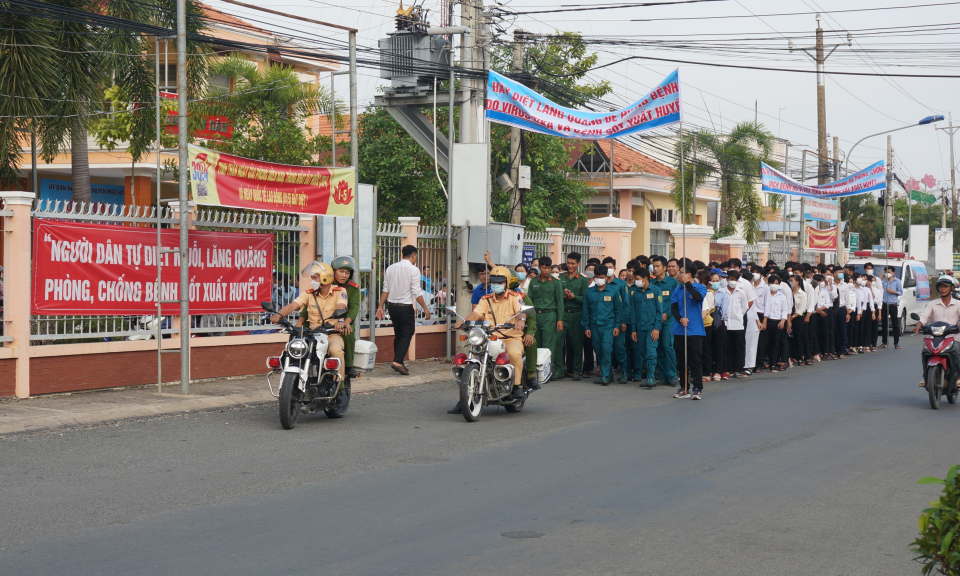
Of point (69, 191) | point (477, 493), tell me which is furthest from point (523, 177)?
point (69, 191)

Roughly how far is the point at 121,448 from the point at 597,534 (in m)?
4.71

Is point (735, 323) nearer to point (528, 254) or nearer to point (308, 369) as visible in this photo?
point (528, 254)

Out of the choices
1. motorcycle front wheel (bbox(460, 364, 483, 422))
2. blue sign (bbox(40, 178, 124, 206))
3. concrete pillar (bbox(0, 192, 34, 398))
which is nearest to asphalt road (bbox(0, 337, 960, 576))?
motorcycle front wheel (bbox(460, 364, 483, 422))

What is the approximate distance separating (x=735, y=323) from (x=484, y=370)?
682 cm

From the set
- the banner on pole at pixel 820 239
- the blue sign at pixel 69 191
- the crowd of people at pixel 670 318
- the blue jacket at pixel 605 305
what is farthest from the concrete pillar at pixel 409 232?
the banner on pole at pixel 820 239

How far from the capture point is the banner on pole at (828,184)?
25547 millimetres

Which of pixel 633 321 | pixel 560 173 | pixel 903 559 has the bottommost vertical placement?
pixel 903 559

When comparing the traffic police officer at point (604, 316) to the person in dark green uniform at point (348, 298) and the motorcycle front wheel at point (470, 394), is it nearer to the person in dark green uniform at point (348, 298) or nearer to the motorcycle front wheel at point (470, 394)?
the motorcycle front wheel at point (470, 394)

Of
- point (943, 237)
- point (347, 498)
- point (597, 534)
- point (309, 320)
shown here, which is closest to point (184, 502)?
point (347, 498)

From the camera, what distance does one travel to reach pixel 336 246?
14289mm

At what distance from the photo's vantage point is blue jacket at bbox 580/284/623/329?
47.2 ft

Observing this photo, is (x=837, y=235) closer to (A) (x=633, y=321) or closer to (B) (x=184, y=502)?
(A) (x=633, y=321)

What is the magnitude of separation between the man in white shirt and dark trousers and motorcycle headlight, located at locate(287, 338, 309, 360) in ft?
16.3

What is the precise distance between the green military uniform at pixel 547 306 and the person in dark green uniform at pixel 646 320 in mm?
1151
